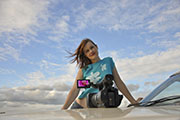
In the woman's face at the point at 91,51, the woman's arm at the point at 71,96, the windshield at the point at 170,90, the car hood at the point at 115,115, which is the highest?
the woman's face at the point at 91,51

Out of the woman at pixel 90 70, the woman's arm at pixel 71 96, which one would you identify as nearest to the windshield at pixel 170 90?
the woman at pixel 90 70

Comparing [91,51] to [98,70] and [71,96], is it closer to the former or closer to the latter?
[98,70]

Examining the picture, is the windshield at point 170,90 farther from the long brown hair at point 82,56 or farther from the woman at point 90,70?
the long brown hair at point 82,56

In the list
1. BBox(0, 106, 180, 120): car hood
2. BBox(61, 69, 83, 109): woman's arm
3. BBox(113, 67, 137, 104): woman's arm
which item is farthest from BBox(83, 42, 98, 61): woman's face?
BBox(0, 106, 180, 120): car hood

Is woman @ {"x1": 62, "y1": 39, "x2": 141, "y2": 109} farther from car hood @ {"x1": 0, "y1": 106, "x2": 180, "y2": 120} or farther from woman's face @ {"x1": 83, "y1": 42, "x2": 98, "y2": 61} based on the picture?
car hood @ {"x1": 0, "y1": 106, "x2": 180, "y2": 120}

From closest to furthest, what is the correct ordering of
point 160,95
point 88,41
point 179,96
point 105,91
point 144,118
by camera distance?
point 144,118, point 105,91, point 179,96, point 160,95, point 88,41

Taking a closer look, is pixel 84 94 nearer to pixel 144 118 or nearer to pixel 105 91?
pixel 105 91

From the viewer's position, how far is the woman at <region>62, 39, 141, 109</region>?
2.59 meters

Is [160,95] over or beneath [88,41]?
beneath

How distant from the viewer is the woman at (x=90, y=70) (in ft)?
8.48

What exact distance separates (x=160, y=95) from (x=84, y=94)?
37.0 inches

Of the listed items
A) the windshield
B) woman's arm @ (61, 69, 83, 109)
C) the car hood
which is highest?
woman's arm @ (61, 69, 83, 109)

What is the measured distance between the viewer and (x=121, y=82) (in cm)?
280

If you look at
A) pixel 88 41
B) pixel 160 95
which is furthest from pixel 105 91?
pixel 88 41
